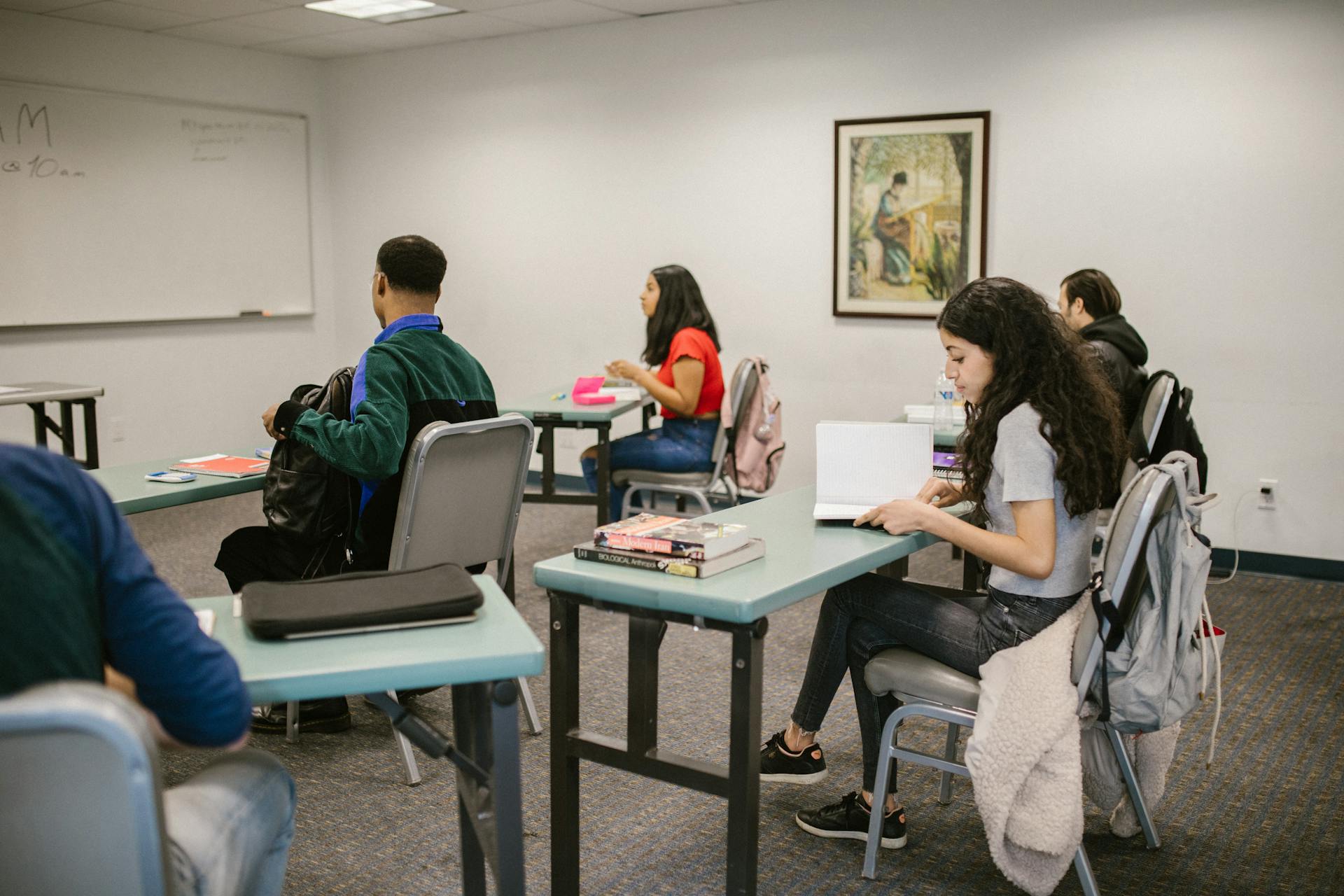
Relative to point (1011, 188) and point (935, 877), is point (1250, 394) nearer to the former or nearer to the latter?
point (1011, 188)

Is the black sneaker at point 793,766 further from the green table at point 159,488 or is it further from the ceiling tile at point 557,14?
the ceiling tile at point 557,14

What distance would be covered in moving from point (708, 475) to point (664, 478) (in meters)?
0.17

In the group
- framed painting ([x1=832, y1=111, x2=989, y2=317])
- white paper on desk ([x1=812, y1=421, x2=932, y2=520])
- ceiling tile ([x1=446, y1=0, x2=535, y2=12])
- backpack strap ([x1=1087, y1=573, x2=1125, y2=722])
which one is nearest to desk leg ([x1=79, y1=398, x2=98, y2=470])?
ceiling tile ([x1=446, y1=0, x2=535, y2=12])

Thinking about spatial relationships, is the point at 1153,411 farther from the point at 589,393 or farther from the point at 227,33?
the point at 227,33

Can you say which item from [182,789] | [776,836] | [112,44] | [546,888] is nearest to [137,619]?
[182,789]

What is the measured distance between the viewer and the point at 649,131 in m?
5.88

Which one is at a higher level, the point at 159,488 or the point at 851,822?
the point at 159,488

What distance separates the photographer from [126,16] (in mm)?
5668

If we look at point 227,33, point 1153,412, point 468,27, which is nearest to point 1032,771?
point 1153,412

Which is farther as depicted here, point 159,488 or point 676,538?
point 159,488

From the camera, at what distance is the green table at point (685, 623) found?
1.79 meters

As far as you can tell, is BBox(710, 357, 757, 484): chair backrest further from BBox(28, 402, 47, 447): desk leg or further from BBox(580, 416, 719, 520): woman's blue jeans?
BBox(28, 402, 47, 447): desk leg

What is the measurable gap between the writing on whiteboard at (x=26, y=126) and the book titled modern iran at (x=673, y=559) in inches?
192

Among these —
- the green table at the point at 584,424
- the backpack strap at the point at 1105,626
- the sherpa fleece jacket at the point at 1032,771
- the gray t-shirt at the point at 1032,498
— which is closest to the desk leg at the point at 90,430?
the green table at the point at 584,424
